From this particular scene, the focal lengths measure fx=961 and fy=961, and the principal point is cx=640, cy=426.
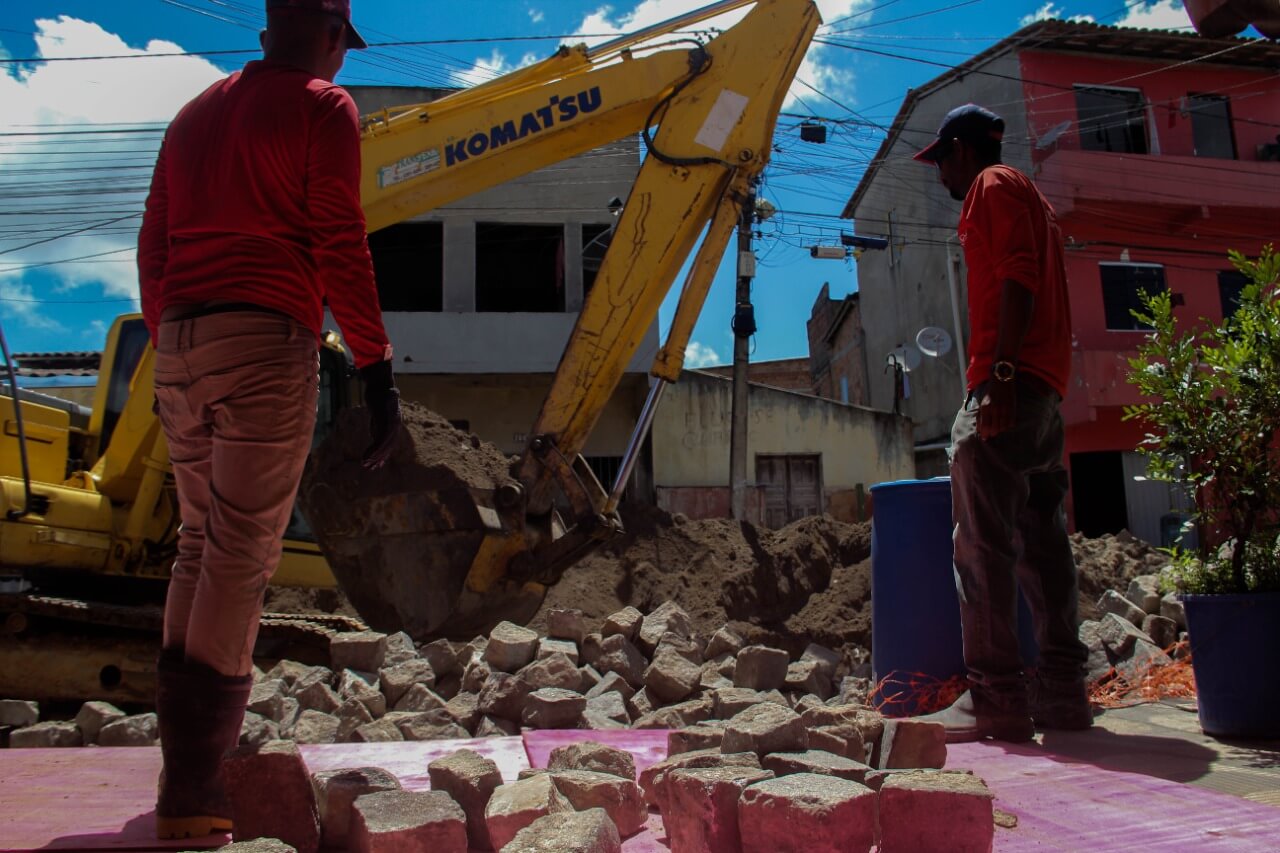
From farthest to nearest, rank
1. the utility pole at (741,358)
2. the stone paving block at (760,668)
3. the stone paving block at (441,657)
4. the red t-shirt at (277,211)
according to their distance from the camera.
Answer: the utility pole at (741,358)
the stone paving block at (441,657)
the stone paving block at (760,668)
the red t-shirt at (277,211)

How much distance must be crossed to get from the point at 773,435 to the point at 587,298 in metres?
13.3

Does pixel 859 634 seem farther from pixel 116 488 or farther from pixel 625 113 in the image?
pixel 116 488

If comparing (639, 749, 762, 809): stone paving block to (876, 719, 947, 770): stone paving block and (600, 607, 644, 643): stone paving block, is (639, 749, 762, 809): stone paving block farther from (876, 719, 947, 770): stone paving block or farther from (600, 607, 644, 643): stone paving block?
(600, 607, 644, 643): stone paving block

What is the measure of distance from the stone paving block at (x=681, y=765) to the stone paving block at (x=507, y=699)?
6.98 ft

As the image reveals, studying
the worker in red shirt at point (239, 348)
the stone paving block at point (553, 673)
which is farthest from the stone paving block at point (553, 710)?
the worker in red shirt at point (239, 348)

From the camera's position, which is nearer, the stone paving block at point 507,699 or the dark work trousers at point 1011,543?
the dark work trousers at point 1011,543

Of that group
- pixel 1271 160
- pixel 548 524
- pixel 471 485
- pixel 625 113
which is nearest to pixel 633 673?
pixel 548 524

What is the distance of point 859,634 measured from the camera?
8.36 meters

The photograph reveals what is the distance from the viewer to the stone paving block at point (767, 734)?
230 centimetres

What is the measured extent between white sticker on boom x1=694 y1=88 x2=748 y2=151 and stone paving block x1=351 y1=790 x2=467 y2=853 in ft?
13.8

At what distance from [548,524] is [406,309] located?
14646 millimetres

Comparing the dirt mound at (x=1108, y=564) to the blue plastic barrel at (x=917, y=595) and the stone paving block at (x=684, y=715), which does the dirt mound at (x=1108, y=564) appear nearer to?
the blue plastic barrel at (x=917, y=595)

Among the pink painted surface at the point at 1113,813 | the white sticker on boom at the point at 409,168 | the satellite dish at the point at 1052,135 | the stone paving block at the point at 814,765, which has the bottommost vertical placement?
the pink painted surface at the point at 1113,813

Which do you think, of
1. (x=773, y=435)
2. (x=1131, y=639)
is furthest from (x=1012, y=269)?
(x=773, y=435)
